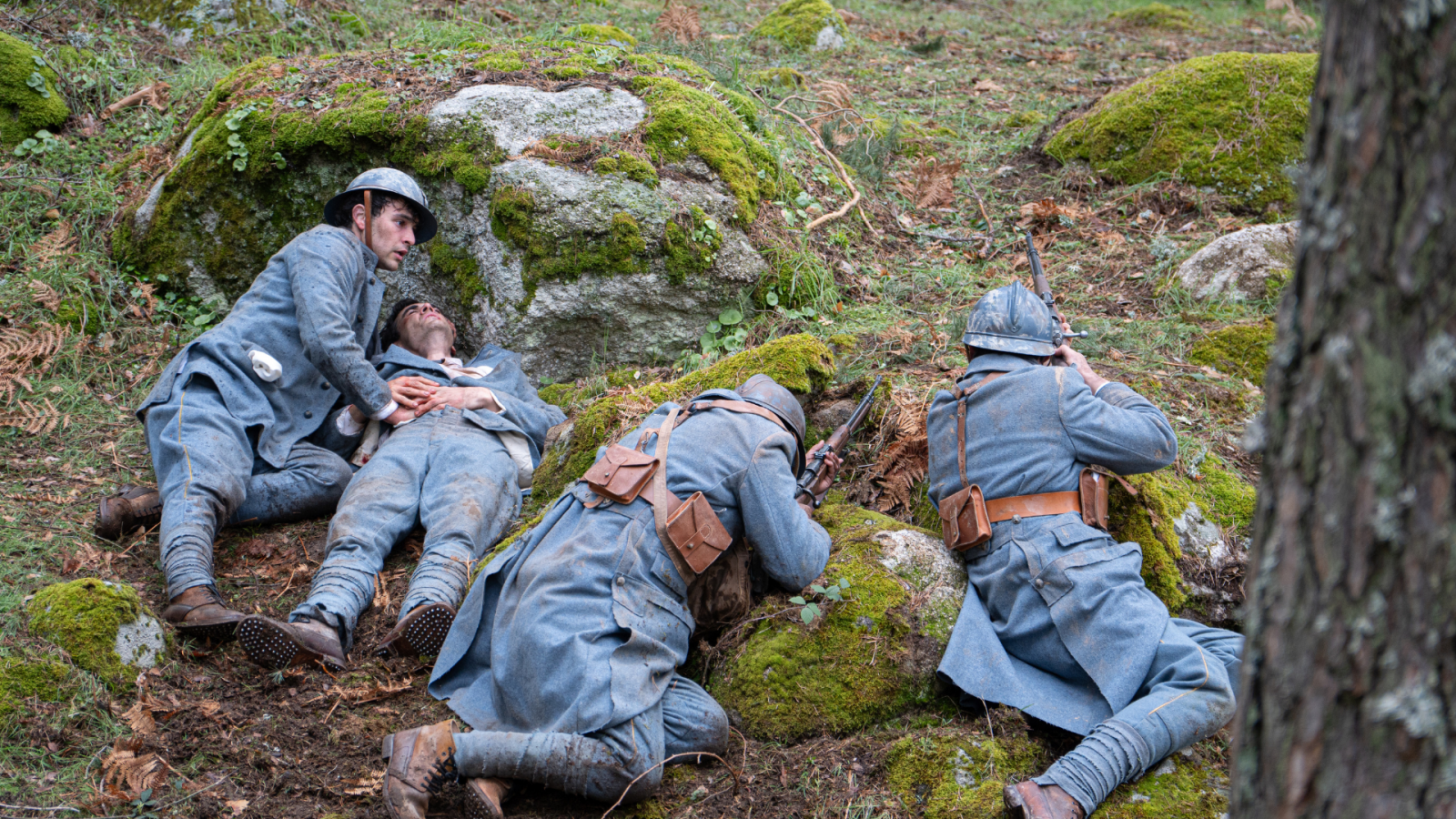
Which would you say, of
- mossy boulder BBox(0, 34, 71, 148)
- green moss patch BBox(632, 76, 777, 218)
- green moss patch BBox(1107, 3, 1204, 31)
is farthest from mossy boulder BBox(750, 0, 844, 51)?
mossy boulder BBox(0, 34, 71, 148)

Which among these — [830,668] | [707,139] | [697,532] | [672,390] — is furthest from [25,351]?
[830,668]

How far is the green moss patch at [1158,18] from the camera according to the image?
44.7 feet

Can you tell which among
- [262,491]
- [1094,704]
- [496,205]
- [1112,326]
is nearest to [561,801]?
[1094,704]

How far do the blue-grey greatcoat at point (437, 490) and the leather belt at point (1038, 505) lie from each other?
2541mm

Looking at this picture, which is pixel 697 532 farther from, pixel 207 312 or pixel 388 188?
pixel 207 312

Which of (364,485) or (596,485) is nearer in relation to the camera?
(596,485)

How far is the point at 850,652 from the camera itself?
154 inches

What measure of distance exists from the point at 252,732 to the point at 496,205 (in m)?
3.71

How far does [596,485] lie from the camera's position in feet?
12.4

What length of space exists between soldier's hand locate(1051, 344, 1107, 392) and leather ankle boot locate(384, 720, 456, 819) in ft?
10.1

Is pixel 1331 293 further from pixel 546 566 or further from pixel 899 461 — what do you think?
pixel 899 461

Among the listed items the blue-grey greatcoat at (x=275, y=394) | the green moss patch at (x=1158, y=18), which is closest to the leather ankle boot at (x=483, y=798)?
the blue-grey greatcoat at (x=275, y=394)

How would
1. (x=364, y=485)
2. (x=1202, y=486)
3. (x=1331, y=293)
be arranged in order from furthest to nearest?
1. (x=364, y=485)
2. (x=1202, y=486)
3. (x=1331, y=293)

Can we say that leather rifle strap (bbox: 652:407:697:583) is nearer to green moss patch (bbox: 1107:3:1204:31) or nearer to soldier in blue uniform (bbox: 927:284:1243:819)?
soldier in blue uniform (bbox: 927:284:1243:819)
